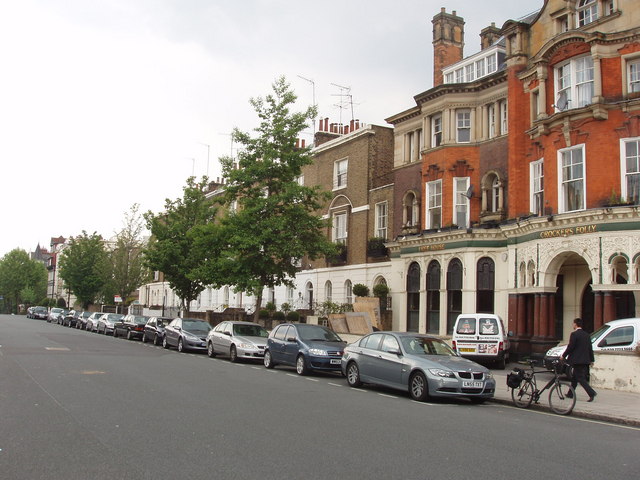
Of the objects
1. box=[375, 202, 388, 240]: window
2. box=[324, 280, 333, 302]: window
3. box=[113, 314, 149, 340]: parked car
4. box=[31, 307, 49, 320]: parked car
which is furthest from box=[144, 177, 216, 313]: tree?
box=[31, 307, 49, 320]: parked car

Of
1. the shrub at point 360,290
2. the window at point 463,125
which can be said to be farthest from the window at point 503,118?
the shrub at point 360,290

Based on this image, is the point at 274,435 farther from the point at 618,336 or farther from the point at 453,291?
the point at 453,291

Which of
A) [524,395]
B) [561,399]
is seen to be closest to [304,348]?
[524,395]

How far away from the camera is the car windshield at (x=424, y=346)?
45.4 feet

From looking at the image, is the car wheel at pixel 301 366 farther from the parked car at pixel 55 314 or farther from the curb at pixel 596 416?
the parked car at pixel 55 314

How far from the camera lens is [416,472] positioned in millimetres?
6691

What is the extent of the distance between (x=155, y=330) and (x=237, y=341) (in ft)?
36.3

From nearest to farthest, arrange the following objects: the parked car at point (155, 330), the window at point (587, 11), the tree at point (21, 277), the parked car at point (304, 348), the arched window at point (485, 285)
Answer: the parked car at point (304, 348)
the window at point (587, 11)
the arched window at point (485, 285)
the parked car at point (155, 330)
the tree at point (21, 277)

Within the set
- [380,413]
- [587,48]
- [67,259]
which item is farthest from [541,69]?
[67,259]

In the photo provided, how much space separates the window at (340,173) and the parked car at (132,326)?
1352cm

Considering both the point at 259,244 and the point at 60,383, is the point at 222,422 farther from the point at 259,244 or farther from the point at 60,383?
the point at 259,244

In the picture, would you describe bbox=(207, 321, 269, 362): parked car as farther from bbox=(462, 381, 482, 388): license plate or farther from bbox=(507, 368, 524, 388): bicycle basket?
bbox=(507, 368, 524, 388): bicycle basket

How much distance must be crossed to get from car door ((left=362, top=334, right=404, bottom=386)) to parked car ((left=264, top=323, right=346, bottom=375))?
316 centimetres

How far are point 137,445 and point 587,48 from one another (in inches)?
774
